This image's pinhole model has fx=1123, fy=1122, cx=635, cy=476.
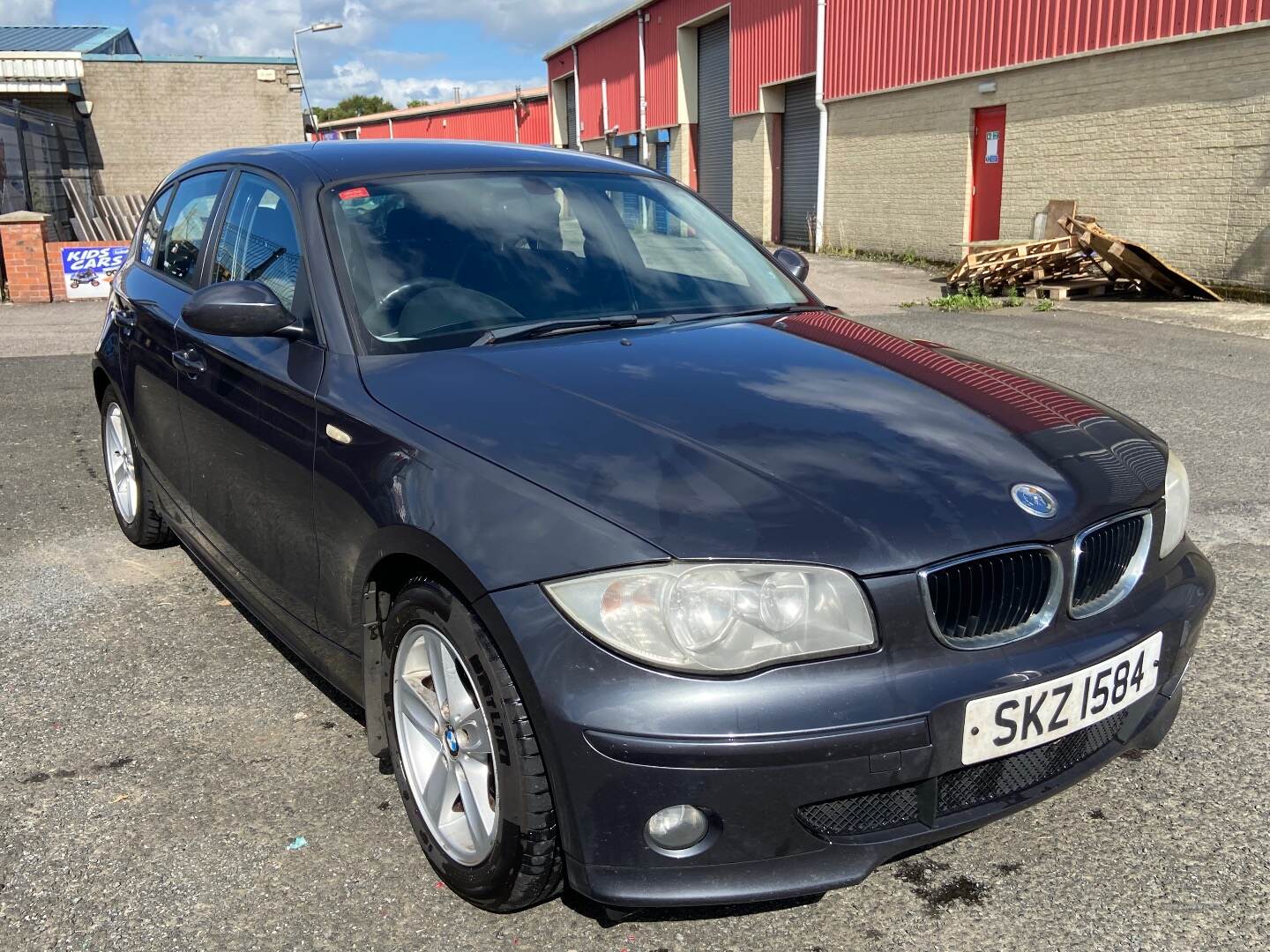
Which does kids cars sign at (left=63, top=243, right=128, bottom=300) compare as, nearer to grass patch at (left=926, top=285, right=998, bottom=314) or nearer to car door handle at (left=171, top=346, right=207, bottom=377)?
grass patch at (left=926, top=285, right=998, bottom=314)

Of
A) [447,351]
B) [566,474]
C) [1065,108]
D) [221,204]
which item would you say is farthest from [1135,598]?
[1065,108]

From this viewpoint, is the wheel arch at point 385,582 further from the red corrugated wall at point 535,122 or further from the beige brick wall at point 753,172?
the red corrugated wall at point 535,122

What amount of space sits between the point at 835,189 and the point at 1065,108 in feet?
23.7

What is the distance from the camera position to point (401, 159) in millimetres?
3555

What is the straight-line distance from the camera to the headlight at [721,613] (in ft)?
6.69

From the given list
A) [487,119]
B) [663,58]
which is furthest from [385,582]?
[487,119]

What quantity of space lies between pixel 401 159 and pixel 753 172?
2396 centimetres

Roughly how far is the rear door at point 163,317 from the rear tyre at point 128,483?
195 millimetres

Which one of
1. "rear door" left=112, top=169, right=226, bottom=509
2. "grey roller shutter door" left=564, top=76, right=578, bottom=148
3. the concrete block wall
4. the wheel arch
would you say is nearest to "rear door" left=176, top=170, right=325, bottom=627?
"rear door" left=112, top=169, right=226, bottom=509

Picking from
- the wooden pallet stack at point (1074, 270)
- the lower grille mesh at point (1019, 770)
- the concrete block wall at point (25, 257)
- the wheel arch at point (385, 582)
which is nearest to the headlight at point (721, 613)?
the wheel arch at point (385, 582)

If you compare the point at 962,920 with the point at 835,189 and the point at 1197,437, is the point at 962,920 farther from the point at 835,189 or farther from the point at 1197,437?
the point at 835,189

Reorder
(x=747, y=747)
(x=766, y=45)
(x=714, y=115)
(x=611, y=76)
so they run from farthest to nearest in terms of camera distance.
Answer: (x=611, y=76)
(x=714, y=115)
(x=766, y=45)
(x=747, y=747)

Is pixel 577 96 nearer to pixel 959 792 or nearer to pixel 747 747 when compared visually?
pixel 959 792

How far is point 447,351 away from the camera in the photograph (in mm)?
2910
